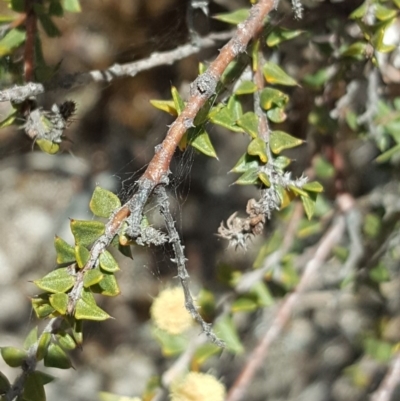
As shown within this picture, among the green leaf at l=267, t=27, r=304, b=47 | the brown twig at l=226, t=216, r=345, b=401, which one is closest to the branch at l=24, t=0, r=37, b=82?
the green leaf at l=267, t=27, r=304, b=47

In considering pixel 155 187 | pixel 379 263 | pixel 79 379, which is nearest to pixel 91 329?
pixel 79 379

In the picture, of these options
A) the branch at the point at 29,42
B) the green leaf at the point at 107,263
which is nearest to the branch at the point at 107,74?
the branch at the point at 29,42

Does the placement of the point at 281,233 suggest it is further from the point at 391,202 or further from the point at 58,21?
the point at 58,21

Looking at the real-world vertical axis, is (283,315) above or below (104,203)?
below

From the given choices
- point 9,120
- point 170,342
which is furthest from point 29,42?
point 170,342

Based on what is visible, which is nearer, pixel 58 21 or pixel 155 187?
pixel 155 187

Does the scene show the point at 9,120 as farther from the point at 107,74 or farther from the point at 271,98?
the point at 271,98

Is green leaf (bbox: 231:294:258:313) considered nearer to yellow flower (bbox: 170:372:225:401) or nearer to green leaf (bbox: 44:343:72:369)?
yellow flower (bbox: 170:372:225:401)

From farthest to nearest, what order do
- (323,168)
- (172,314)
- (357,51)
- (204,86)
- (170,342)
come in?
(323,168), (170,342), (172,314), (357,51), (204,86)
